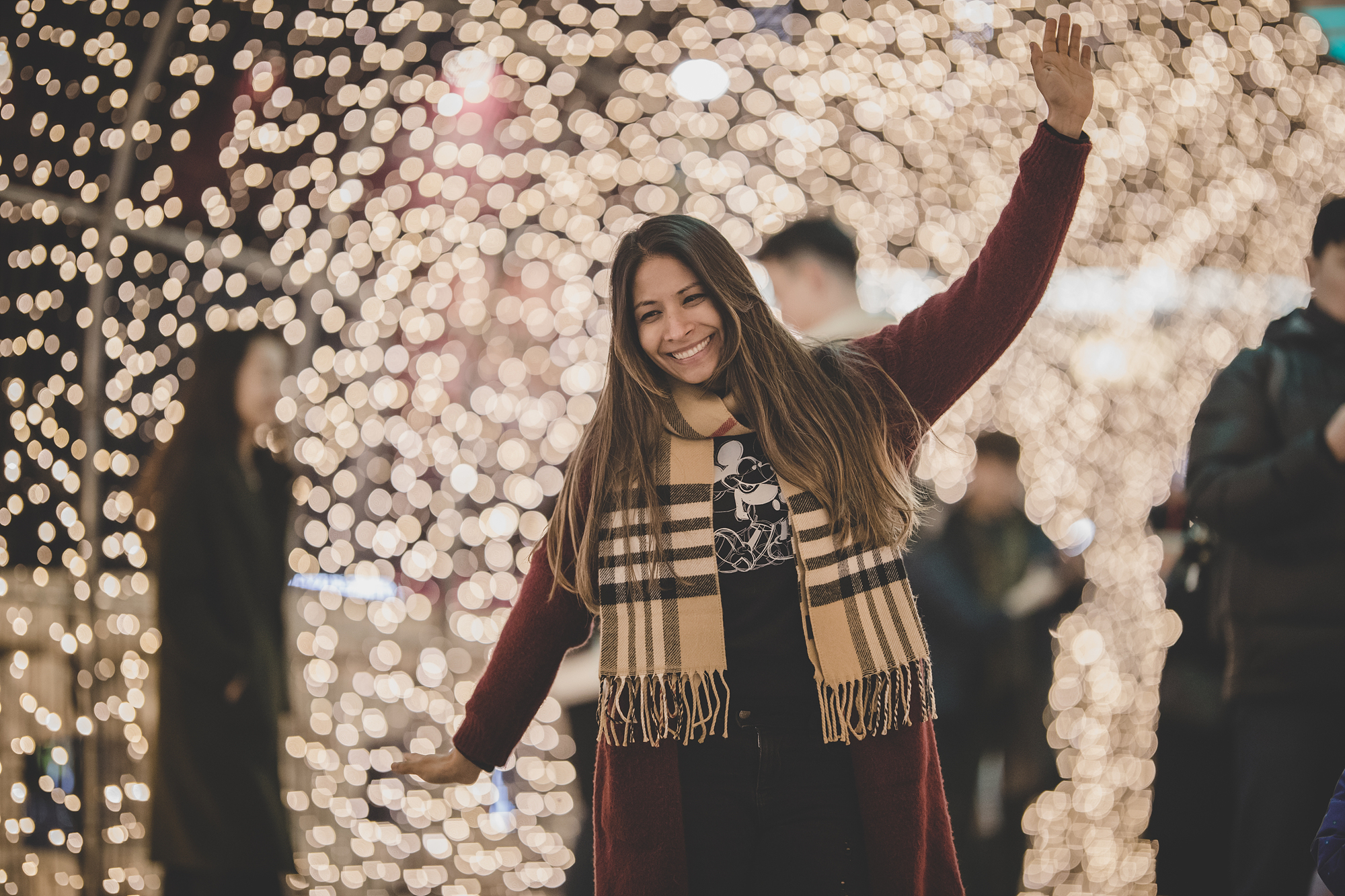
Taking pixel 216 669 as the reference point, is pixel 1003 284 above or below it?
above

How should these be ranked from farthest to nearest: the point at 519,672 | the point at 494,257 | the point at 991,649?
the point at 494,257
the point at 991,649
the point at 519,672

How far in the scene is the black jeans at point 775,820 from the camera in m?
1.60

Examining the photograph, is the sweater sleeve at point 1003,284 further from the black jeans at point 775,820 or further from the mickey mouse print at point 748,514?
the black jeans at point 775,820

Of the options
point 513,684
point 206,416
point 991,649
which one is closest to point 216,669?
point 206,416

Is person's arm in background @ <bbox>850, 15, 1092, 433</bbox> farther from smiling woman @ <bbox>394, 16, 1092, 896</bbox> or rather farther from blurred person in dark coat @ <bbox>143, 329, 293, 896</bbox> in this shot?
blurred person in dark coat @ <bbox>143, 329, 293, 896</bbox>

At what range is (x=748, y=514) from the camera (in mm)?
1719

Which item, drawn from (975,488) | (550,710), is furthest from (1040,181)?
(550,710)

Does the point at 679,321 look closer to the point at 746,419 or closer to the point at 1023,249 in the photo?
the point at 746,419

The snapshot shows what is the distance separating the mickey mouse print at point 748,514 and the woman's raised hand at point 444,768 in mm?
687

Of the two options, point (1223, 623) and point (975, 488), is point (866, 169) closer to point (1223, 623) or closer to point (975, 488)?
point (975, 488)

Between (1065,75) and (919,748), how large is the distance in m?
1.25

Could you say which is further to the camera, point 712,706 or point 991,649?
point 991,649

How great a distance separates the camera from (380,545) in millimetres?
4609

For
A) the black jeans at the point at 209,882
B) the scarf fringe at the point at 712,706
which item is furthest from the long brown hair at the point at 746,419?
the black jeans at the point at 209,882
